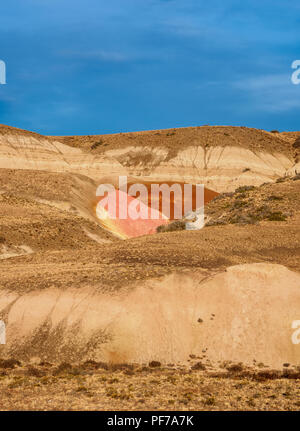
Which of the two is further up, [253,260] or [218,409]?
[253,260]

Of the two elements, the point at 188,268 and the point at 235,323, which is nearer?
the point at 235,323

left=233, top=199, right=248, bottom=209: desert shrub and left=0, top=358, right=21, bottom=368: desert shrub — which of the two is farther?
left=233, top=199, right=248, bottom=209: desert shrub

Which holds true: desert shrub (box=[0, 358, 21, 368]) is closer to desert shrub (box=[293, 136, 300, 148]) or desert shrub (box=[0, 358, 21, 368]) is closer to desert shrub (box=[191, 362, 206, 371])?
desert shrub (box=[191, 362, 206, 371])

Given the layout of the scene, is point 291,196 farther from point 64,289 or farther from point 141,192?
point 141,192

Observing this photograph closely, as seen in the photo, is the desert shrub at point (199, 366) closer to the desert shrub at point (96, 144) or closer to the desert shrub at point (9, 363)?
the desert shrub at point (9, 363)

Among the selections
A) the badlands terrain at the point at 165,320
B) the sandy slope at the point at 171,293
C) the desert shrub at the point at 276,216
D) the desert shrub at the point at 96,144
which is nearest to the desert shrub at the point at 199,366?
the badlands terrain at the point at 165,320

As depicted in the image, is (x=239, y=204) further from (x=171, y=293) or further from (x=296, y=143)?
(x=296, y=143)

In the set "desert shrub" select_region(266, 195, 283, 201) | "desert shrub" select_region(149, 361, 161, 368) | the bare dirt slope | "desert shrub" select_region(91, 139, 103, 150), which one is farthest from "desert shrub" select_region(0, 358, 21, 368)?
"desert shrub" select_region(91, 139, 103, 150)

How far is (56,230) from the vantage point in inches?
1919

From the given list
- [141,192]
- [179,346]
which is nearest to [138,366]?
[179,346]

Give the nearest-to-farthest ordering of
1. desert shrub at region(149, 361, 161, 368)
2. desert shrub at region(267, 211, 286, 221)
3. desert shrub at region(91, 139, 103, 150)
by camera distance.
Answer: desert shrub at region(149, 361, 161, 368) < desert shrub at region(267, 211, 286, 221) < desert shrub at region(91, 139, 103, 150)

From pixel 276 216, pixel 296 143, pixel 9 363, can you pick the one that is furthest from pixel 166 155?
pixel 9 363
